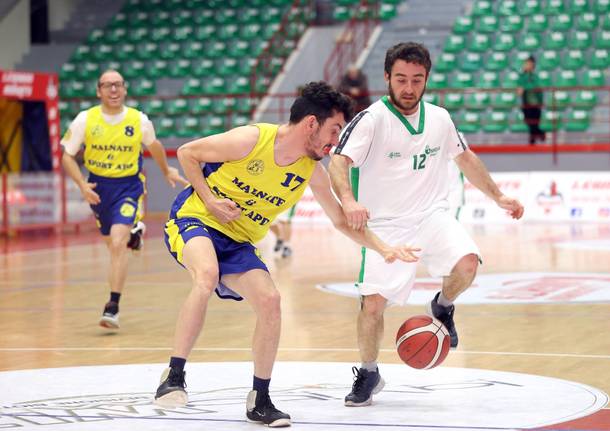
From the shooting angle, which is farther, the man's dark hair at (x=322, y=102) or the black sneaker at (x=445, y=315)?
the black sneaker at (x=445, y=315)

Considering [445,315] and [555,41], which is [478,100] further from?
[445,315]

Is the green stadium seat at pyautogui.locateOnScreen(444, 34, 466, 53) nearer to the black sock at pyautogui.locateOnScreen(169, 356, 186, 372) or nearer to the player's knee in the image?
the player's knee

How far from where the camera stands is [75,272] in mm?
15039

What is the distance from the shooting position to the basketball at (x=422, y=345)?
6.62m

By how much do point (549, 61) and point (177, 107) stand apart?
8.42 m

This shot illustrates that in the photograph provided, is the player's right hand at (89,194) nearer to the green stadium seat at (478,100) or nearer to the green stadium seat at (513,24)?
the green stadium seat at (478,100)

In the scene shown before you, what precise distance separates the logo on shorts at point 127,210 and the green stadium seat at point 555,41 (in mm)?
16436

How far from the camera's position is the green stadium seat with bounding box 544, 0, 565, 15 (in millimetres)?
25578

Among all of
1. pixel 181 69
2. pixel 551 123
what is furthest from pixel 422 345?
pixel 181 69

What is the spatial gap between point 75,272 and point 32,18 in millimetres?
18003

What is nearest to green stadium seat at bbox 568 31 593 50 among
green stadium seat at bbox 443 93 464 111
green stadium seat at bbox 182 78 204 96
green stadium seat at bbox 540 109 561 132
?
green stadium seat at bbox 540 109 561 132

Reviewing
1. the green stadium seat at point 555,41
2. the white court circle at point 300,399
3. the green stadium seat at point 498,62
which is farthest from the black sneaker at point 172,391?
the green stadium seat at point 555,41

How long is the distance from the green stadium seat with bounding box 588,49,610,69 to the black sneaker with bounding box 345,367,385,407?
19058 millimetres

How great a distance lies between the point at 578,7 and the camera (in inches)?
1008
